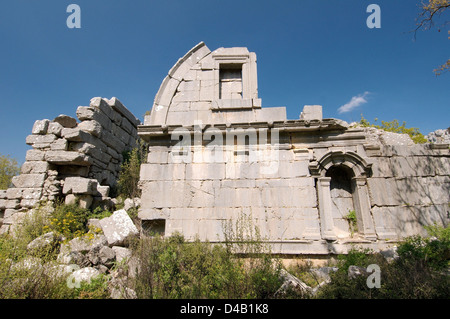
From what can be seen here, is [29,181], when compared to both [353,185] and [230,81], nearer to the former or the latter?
[230,81]

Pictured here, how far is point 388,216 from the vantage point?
19.8 feet

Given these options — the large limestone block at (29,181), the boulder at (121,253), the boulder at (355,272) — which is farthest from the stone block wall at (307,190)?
the large limestone block at (29,181)

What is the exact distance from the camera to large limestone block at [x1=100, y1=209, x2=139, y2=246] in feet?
19.2

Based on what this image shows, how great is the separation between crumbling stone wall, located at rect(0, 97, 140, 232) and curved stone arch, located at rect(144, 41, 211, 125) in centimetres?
276

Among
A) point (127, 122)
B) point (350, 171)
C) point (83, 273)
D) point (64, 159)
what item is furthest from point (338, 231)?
point (127, 122)

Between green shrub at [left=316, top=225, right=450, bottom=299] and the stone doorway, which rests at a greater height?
the stone doorway

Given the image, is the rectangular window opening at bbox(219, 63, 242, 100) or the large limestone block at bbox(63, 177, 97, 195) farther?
the rectangular window opening at bbox(219, 63, 242, 100)

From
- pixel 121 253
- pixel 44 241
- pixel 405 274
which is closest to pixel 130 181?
pixel 44 241

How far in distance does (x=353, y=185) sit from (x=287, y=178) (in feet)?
6.55

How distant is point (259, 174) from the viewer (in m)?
6.35

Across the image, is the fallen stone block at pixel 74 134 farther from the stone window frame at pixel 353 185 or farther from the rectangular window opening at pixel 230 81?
the stone window frame at pixel 353 185

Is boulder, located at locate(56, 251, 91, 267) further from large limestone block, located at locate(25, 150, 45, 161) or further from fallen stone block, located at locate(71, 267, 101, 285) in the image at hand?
large limestone block, located at locate(25, 150, 45, 161)

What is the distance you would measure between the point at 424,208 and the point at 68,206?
10.1 meters

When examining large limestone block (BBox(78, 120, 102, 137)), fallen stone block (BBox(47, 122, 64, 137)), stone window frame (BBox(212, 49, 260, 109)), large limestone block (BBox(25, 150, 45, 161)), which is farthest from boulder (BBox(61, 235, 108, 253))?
stone window frame (BBox(212, 49, 260, 109))
